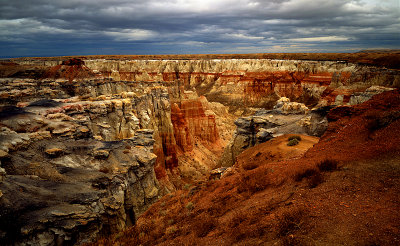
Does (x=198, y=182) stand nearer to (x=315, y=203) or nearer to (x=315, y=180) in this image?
(x=315, y=180)

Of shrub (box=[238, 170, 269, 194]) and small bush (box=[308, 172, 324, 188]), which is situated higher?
small bush (box=[308, 172, 324, 188])

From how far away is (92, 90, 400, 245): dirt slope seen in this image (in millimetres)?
5348

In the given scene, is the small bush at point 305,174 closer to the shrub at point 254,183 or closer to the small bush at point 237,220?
the shrub at point 254,183

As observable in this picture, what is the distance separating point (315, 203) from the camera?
6.56m

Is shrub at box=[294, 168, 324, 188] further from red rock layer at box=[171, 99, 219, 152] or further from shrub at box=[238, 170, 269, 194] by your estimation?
red rock layer at box=[171, 99, 219, 152]

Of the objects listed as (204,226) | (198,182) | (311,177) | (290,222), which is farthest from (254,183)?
(198,182)

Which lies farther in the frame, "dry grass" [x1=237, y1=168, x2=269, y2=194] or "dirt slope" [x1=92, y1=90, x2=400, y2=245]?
"dry grass" [x1=237, y1=168, x2=269, y2=194]

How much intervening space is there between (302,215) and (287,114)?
879 inches

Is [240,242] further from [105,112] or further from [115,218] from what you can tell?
[105,112]

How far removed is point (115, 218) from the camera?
13344 millimetres

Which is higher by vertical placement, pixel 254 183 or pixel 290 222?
pixel 290 222

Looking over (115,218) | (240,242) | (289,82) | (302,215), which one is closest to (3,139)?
(115,218)

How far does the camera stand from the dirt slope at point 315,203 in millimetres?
5348

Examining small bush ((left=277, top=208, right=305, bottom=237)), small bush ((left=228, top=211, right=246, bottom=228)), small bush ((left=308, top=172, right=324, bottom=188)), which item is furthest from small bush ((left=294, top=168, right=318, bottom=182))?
small bush ((left=228, top=211, right=246, bottom=228))
